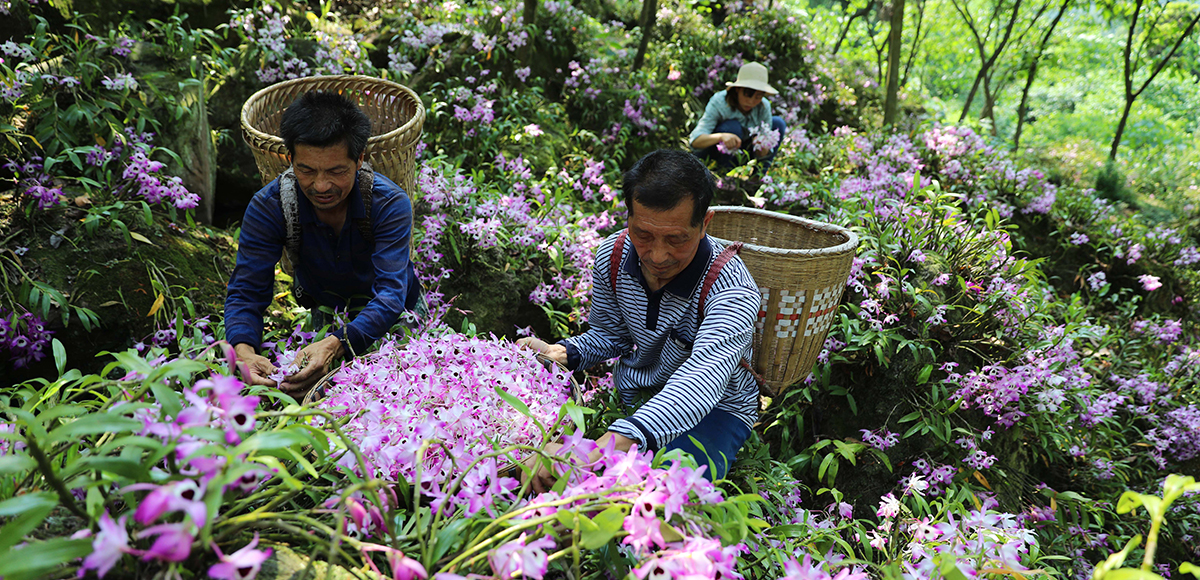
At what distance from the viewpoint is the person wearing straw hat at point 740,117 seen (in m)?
5.04

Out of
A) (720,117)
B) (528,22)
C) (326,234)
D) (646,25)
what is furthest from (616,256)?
(646,25)

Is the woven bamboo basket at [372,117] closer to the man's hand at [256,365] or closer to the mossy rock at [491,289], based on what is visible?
the mossy rock at [491,289]

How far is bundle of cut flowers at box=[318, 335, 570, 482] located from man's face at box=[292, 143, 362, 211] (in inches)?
26.7

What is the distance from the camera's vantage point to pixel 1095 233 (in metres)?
5.10

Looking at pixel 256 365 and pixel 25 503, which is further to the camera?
pixel 256 365

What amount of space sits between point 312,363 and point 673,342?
3.44 feet

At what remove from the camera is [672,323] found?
2.00 m

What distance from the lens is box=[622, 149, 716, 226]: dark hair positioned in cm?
170

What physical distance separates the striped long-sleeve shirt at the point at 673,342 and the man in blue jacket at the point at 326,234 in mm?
666

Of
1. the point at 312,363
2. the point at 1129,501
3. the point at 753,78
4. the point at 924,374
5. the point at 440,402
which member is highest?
the point at 1129,501

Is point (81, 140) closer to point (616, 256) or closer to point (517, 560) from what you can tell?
point (616, 256)

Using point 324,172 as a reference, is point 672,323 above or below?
below

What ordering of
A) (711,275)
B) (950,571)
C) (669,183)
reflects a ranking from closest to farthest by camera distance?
(950,571)
(669,183)
(711,275)

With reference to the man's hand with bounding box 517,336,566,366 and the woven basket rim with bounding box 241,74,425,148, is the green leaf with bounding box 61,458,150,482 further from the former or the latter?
the woven basket rim with bounding box 241,74,425,148
